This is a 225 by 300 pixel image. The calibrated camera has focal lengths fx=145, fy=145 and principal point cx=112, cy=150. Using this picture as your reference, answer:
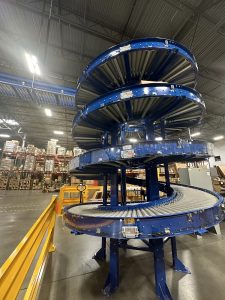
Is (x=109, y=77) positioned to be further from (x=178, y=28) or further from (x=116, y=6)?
(x=178, y=28)

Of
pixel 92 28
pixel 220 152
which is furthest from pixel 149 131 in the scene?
pixel 220 152

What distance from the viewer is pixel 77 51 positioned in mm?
6207

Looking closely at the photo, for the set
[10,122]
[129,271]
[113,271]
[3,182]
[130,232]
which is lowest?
[129,271]

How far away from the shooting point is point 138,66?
5.60 ft

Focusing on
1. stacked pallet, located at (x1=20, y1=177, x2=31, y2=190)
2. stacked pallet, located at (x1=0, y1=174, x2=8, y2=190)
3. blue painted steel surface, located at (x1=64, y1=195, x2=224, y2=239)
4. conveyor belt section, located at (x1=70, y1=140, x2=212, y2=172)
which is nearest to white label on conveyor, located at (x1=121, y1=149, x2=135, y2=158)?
conveyor belt section, located at (x1=70, y1=140, x2=212, y2=172)

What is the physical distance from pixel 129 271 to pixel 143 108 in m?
2.25

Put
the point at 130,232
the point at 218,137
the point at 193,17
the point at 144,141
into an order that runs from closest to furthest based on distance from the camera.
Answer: the point at 130,232
the point at 144,141
the point at 193,17
the point at 218,137

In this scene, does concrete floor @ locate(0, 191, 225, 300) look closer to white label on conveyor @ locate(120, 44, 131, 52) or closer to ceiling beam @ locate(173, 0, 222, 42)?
white label on conveyor @ locate(120, 44, 131, 52)

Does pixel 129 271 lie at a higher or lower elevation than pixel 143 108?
lower

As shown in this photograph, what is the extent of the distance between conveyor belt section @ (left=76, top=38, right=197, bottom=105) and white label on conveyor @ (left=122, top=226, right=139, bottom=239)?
61.3 inches

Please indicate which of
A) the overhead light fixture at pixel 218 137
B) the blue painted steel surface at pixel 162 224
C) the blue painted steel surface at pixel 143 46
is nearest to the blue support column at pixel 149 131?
the blue painted steel surface at pixel 143 46

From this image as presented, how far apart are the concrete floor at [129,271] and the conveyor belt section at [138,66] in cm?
248

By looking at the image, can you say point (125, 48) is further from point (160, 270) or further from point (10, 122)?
point (10, 122)

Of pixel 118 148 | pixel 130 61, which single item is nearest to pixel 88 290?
pixel 118 148
